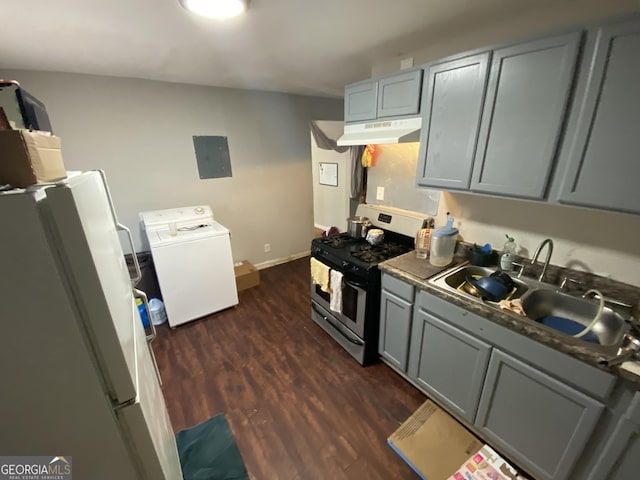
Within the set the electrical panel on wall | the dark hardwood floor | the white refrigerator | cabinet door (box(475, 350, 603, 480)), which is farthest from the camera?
the electrical panel on wall

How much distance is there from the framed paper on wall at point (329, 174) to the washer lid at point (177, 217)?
7.30ft

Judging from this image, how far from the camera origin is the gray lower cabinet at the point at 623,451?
986mm

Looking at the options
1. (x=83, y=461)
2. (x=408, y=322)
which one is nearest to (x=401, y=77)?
(x=408, y=322)

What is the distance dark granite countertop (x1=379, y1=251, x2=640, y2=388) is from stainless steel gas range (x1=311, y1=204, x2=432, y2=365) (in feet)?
0.61

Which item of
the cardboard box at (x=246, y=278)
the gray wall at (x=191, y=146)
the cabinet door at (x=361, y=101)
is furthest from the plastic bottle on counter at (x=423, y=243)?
the gray wall at (x=191, y=146)

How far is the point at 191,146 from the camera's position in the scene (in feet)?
9.81

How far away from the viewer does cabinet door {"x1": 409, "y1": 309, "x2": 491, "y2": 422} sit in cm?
148

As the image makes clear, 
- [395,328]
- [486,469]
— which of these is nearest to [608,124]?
[395,328]

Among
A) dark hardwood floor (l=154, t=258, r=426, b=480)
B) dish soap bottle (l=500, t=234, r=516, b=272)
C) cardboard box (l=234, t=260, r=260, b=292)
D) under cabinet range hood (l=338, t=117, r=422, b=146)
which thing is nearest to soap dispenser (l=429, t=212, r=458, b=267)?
dish soap bottle (l=500, t=234, r=516, b=272)

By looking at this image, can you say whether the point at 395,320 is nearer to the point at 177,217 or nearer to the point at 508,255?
the point at 508,255

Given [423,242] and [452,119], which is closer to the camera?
[452,119]

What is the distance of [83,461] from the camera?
0.73m

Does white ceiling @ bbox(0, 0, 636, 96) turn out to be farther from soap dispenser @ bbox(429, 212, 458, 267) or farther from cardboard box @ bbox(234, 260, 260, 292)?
cardboard box @ bbox(234, 260, 260, 292)

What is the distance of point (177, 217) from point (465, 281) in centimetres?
280
